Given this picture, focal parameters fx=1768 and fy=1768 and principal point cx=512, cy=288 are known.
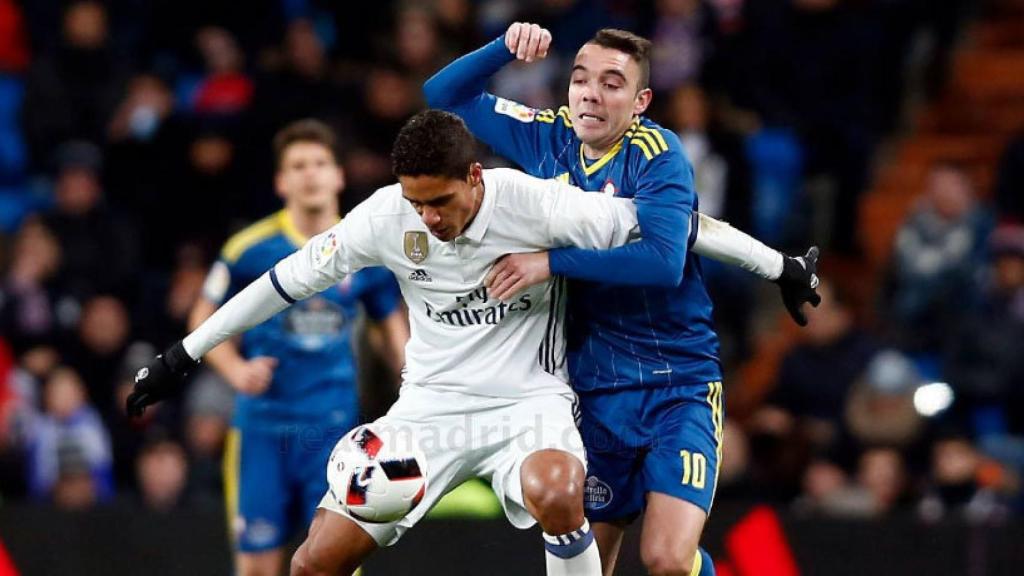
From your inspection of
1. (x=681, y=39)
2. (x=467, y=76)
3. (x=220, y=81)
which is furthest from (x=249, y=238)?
(x=681, y=39)

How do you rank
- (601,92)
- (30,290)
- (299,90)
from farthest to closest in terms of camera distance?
(299,90), (30,290), (601,92)

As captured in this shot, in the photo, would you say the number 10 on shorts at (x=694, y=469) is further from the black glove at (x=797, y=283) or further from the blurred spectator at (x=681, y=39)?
the blurred spectator at (x=681, y=39)

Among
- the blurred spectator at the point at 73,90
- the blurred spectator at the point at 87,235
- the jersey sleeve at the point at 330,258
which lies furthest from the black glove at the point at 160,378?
the blurred spectator at the point at 73,90

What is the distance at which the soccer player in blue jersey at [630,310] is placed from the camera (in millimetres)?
5938

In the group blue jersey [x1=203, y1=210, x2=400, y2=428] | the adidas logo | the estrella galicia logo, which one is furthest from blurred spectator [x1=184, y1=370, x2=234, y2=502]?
the adidas logo

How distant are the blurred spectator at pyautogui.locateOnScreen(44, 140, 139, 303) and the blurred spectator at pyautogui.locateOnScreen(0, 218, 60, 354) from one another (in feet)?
0.32

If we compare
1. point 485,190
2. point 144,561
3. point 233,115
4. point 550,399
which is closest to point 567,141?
point 485,190

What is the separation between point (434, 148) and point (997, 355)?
5030 mm

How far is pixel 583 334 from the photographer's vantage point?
6254 mm

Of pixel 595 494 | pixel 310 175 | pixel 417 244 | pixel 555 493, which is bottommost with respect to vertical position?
pixel 595 494

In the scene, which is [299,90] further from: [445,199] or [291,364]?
[445,199]

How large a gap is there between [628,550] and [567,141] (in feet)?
8.08

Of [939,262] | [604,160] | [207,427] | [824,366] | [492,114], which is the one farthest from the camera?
[939,262]

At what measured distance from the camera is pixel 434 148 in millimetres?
5547
